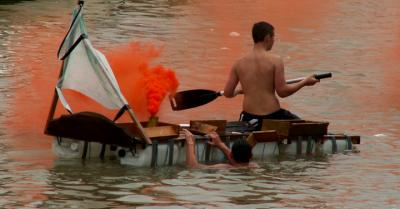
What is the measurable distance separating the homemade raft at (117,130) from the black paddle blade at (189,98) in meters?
0.87

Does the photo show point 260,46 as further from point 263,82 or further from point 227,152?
point 227,152

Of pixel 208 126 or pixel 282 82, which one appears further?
pixel 282 82

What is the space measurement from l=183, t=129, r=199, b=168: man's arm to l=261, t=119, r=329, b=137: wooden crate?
3.42ft

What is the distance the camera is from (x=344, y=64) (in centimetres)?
A: 2298

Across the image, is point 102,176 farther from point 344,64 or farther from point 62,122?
point 344,64

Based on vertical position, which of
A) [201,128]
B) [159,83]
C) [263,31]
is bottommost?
[201,128]

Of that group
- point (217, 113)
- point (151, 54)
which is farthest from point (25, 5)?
point (151, 54)

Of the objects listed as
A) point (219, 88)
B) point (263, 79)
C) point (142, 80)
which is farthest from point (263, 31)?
point (219, 88)

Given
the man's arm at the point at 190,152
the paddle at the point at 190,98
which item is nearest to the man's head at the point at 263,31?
the paddle at the point at 190,98

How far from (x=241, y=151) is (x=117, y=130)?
1.41 meters

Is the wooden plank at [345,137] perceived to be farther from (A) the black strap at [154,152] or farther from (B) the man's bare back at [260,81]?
(A) the black strap at [154,152]

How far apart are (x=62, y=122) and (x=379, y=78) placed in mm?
9989

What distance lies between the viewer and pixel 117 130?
1242cm

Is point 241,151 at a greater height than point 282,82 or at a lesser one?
lesser
